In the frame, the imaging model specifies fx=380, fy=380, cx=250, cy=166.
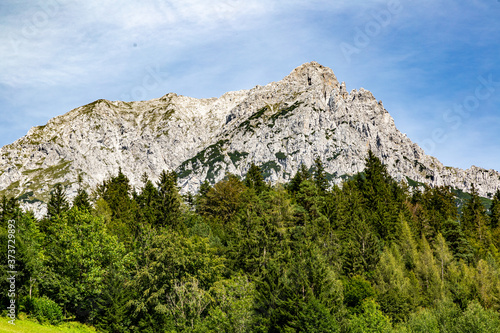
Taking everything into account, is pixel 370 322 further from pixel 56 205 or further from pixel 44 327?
pixel 56 205

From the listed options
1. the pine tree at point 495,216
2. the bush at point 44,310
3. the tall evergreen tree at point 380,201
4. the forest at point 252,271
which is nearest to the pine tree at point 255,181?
the forest at point 252,271

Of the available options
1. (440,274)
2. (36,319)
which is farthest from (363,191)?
(36,319)

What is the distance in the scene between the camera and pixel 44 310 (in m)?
45.9

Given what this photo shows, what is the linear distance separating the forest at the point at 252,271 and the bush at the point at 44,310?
0.14 m

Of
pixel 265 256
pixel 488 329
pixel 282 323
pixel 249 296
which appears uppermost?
pixel 265 256

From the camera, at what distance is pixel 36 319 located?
44219mm

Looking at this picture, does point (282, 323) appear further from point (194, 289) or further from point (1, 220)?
point (1, 220)

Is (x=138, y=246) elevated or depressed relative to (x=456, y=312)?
elevated

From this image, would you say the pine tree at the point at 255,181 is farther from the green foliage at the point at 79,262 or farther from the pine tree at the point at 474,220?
Result: the pine tree at the point at 474,220

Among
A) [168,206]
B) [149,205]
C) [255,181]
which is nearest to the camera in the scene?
[168,206]

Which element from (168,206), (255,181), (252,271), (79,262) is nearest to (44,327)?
(79,262)

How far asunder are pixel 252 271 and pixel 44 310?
28.8 metres

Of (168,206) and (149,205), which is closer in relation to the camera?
(168,206)

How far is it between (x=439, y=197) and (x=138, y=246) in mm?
101057
